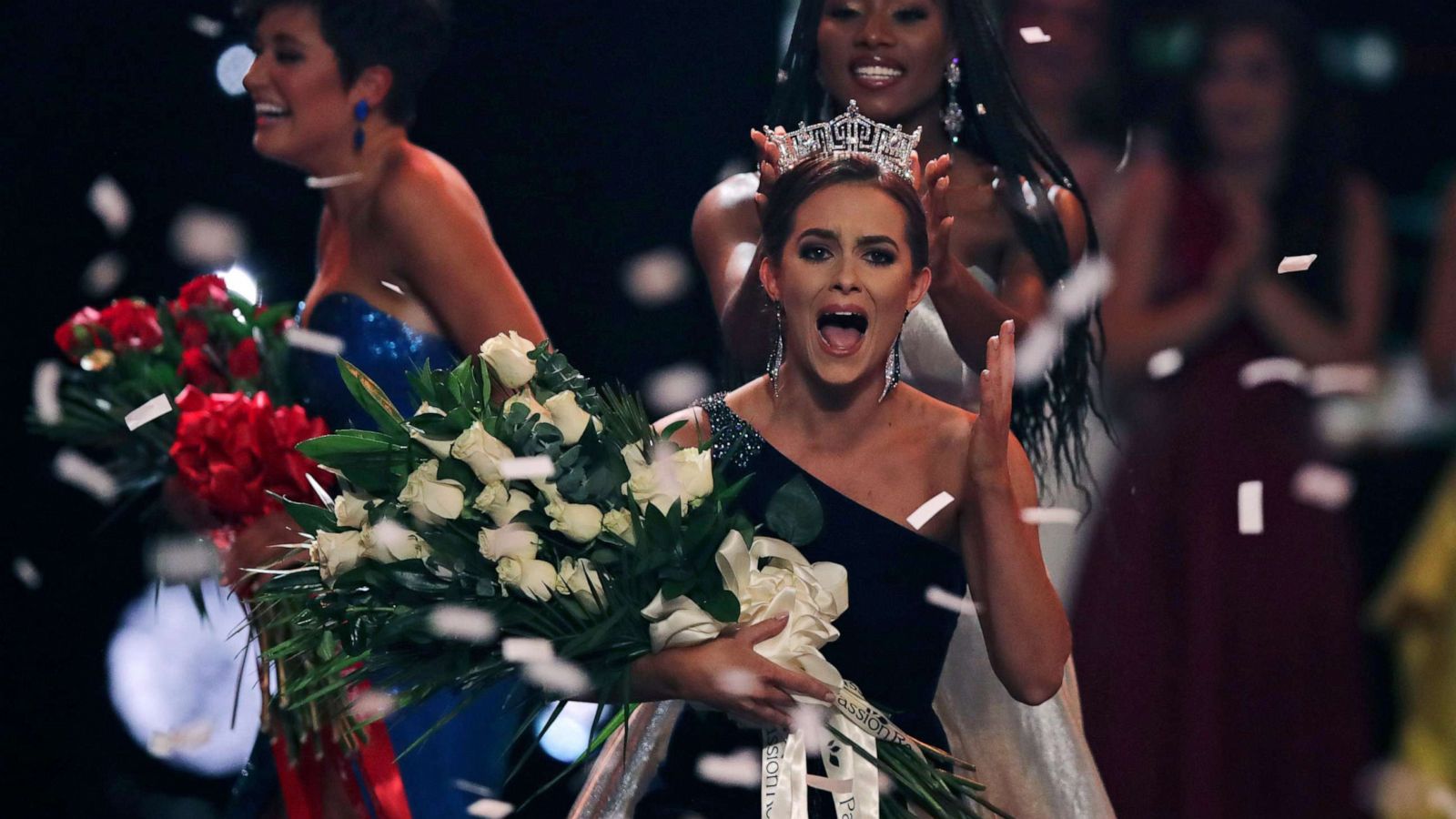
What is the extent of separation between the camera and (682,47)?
2.88 meters

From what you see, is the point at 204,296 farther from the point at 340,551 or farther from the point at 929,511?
the point at 929,511

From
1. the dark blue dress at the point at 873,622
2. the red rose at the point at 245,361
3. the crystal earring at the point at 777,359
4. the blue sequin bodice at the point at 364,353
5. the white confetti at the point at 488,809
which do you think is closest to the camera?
the dark blue dress at the point at 873,622

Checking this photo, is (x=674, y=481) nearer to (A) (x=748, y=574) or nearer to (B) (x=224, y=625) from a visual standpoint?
(A) (x=748, y=574)

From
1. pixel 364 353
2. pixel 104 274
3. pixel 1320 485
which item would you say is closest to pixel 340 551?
pixel 364 353

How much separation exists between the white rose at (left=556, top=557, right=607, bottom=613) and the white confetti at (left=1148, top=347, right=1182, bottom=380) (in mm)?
1472

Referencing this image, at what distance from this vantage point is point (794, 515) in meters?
2.00

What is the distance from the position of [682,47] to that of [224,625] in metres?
1.28

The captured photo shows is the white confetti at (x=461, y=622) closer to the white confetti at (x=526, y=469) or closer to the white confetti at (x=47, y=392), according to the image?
the white confetti at (x=526, y=469)

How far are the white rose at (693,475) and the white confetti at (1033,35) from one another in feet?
4.60

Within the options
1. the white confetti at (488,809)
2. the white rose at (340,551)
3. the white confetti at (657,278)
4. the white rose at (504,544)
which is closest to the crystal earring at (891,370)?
the white rose at (504,544)

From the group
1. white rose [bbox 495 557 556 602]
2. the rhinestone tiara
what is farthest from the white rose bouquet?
the rhinestone tiara

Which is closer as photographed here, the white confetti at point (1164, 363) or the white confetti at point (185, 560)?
the white confetti at point (185, 560)

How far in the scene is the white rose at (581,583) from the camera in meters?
1.81

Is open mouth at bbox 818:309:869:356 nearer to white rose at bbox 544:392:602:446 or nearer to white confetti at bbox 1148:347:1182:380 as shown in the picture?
white rose at bbox 544:392:602:446
